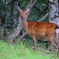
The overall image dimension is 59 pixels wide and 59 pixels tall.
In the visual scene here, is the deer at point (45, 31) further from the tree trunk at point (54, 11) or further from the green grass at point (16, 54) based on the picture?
the green grass at point (16, 54)

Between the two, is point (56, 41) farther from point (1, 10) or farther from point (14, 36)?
point (1, 10)

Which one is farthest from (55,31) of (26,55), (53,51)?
(26,55)

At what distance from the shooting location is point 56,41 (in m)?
9.48

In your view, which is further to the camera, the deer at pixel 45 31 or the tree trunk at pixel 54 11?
the tree trunk at pixel 54 11

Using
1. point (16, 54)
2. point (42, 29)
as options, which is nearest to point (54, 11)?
point (42, 29)

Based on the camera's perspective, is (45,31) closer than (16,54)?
No

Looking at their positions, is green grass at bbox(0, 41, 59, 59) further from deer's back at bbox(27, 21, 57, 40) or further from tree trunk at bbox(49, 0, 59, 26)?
tree trunk at bbox(49, 0, 59, 26)

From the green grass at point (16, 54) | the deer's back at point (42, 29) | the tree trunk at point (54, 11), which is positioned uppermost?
the tree trunk at point (54, 11)

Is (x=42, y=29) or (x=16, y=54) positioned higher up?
(x=42, y=29)

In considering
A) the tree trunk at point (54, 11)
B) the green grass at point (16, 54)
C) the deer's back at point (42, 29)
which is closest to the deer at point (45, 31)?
the deer's back at point (42, 29)

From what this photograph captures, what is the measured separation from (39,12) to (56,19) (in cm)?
684

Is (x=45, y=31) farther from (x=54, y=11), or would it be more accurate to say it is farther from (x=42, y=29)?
(x=54, y=11)

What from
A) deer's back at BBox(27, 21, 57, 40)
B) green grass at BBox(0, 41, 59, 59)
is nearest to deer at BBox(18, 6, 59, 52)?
deer's back at BBox(27, 21, 57, 40)

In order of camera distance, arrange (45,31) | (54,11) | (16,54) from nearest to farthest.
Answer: (16,54) < (45,31) < (54,11)
